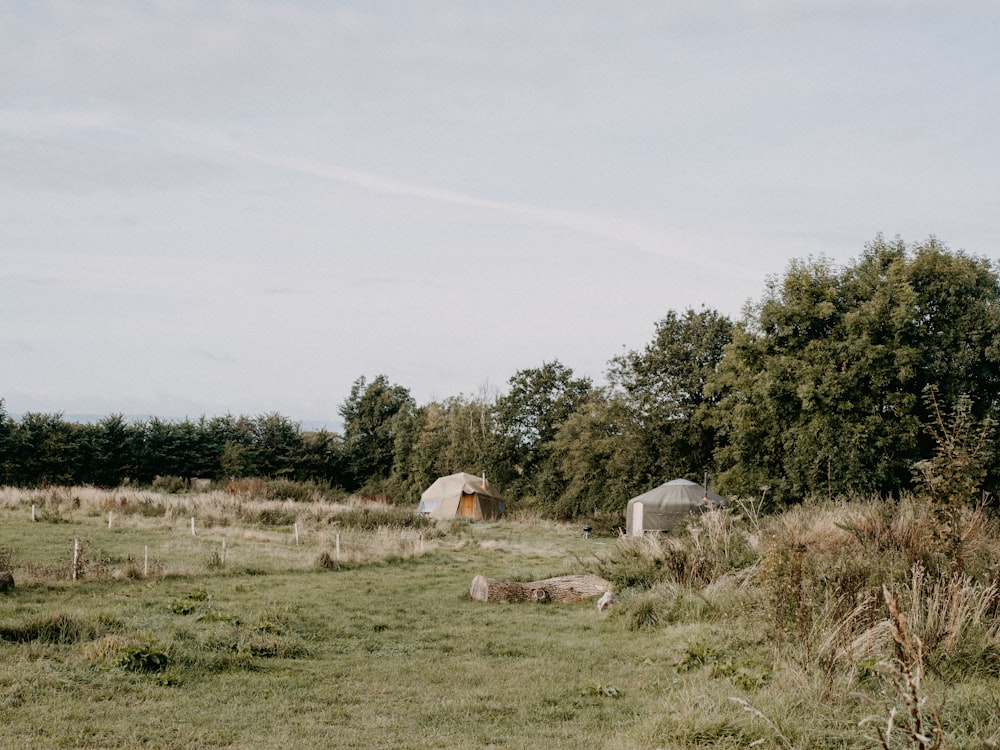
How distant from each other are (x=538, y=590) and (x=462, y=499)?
2241 centimetres

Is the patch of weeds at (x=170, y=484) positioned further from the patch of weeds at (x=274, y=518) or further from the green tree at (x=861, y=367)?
the green tree at (x=861, y=367)

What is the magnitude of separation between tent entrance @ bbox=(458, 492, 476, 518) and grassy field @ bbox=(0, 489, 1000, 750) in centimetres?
2052

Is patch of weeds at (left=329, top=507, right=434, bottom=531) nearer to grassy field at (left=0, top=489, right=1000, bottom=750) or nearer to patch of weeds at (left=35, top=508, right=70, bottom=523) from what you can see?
patch of weeds at (left=35, top=508, right=70, bottom=523)

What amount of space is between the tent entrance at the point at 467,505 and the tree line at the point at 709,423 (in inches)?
147

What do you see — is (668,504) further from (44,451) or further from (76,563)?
(44,451)

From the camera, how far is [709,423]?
97.0 ft

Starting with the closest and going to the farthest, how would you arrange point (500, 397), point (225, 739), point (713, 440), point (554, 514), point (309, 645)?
point (225, 739) < point (309, 645) < point (713, 440) < point (554, 514) < point (500, 397)

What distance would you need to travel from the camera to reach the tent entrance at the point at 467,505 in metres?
35.4

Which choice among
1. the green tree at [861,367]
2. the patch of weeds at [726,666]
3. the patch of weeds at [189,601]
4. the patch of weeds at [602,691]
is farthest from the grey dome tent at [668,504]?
the patch of weeds at [602,691]

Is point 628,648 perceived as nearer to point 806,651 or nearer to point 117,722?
point 806,651

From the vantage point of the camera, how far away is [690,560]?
1259cm

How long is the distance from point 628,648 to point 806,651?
332cm

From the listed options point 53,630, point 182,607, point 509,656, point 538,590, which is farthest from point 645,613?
point 53,630

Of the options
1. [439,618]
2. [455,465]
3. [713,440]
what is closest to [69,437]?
[455,465]
